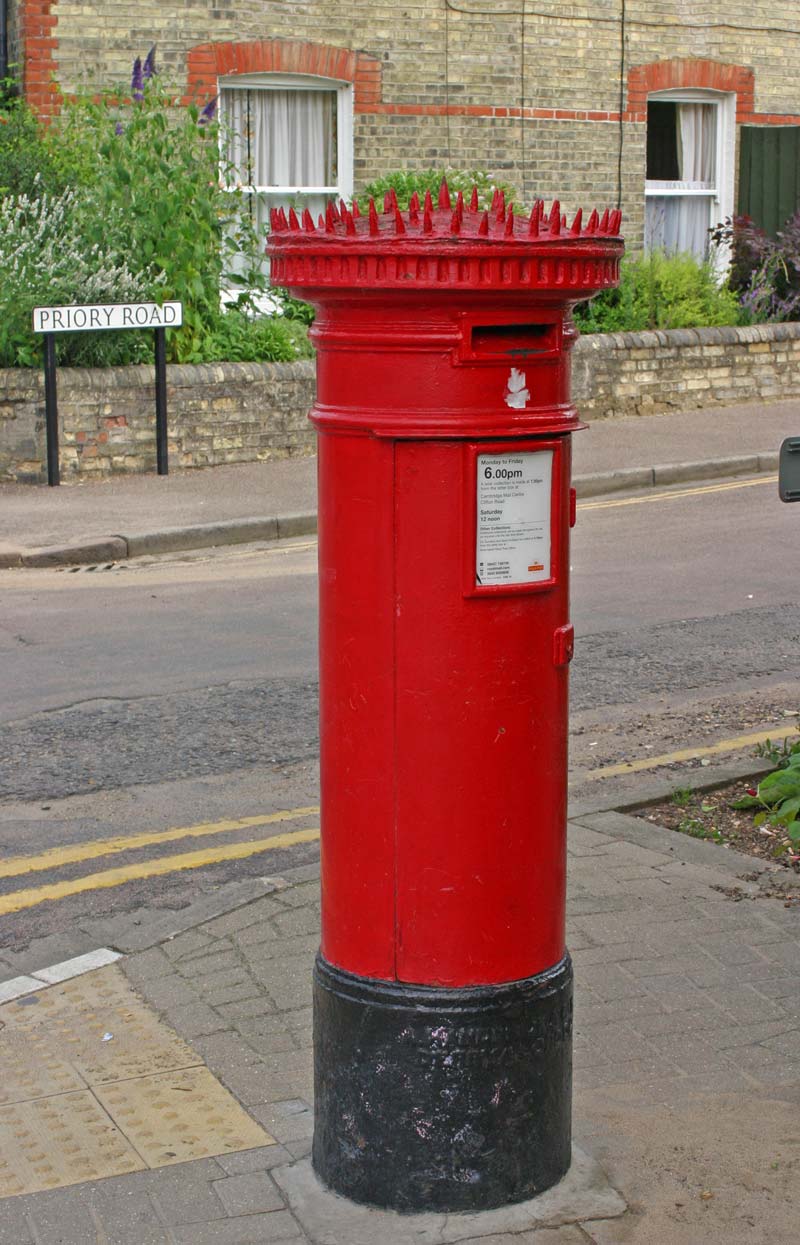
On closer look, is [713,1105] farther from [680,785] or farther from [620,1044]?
[680,785]

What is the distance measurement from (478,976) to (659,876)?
6.76 ft

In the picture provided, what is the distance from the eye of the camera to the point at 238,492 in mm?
13125

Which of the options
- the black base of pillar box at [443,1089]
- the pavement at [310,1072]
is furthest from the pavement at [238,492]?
the black base of pillar box at [443,1089]

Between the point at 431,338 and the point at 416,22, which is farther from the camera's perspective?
A: the point at 416,22

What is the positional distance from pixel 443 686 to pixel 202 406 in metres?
11.0

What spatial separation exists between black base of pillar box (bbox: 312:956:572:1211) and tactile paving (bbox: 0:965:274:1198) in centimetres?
42

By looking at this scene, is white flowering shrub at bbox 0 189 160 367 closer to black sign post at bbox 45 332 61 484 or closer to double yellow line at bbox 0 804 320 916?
black sign post at bbox 45 332 61 484

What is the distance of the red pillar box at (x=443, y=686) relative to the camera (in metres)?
3.17

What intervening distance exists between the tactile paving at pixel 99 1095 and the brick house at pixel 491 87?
13.0m

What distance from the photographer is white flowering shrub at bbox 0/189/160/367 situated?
43.9 ft

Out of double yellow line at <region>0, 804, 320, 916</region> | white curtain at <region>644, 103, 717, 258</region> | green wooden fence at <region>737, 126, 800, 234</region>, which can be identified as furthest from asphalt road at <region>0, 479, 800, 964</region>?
green wooden fence at <region>737, 126, 800, 234</region>

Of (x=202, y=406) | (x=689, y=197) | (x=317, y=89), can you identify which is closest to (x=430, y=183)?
(x=317, y=89)

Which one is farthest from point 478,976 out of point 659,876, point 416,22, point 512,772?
point 416,22

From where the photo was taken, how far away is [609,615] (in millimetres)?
9367
